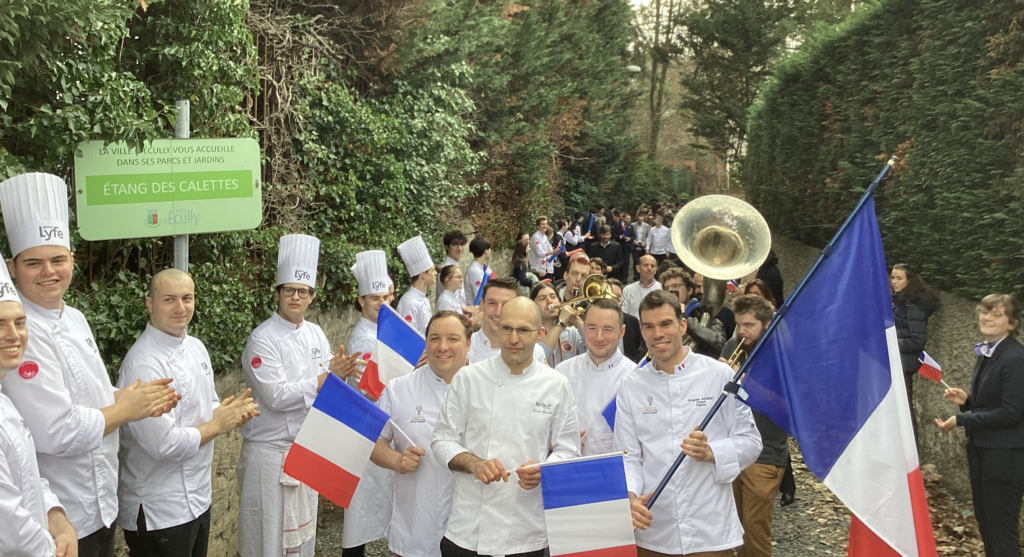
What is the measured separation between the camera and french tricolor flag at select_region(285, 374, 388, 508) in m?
4.72

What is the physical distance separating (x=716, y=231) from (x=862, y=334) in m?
5.36

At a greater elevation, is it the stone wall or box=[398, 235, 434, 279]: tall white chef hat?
box=[398, 235, 434, 279]: tall white chef hat

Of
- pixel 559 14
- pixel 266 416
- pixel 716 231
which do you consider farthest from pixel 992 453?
pixel 559 14

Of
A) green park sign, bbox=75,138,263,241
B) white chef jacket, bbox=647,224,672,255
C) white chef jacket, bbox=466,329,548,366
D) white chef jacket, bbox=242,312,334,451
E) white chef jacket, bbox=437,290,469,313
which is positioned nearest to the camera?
green park sign, bbox=75,138,263,241

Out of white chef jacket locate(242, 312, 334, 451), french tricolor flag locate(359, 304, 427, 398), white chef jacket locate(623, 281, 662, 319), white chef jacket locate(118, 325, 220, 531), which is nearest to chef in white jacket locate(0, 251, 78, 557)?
white chef jacket locate(118, 325, 220, 531)

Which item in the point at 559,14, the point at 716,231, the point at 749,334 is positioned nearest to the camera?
the point at 749,334

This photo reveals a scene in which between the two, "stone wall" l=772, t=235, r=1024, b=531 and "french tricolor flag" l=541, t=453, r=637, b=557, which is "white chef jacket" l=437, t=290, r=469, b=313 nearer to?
"stone wall" l=772, t=235, r=1024, b=531

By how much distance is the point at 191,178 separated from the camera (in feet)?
17.9

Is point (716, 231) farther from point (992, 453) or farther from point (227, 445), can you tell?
point (227, 445)

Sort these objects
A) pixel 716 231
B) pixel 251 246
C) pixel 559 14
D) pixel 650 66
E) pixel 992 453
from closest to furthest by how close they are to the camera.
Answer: pixel 992 453, pixel 251 246, pixel 716 231, pixel 559 14, pixel 650 66

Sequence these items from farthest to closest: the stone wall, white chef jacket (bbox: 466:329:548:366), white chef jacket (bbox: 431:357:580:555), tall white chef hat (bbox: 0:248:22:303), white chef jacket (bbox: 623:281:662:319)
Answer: white chef jacket (bbox: 623:281:662:319) → the stone wall → white chef jacket (bbox: 466:329:548:366) → white chef jacket (bbox: 431:357:580:555) → tall white chef hat (bbox: 0:248:22:303)

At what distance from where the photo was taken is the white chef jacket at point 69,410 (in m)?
3.66

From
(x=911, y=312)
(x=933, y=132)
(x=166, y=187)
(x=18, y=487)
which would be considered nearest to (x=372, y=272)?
(x=166, y=187)

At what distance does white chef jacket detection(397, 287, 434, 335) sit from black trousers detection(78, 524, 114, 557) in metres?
4.20
